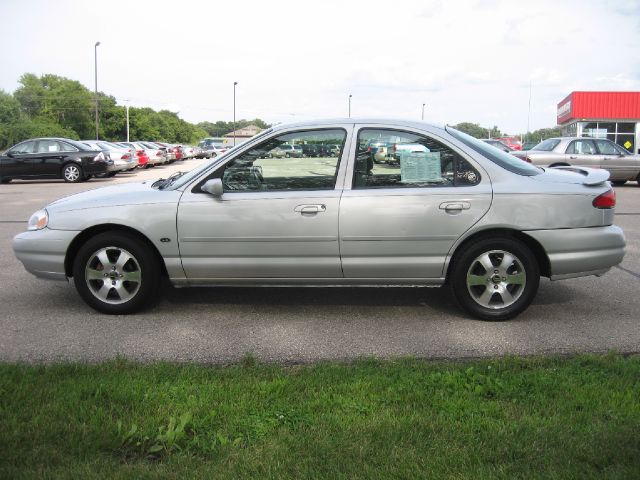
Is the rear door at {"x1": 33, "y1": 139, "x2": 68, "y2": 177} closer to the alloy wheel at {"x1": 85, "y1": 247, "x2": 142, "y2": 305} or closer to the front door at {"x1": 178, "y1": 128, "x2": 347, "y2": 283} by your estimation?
the alloy wheel at {"x1": 85, "y1": 247, "x2": 142, "y2": 305}

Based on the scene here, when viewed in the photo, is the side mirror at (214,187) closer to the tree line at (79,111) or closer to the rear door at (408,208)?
the rear door at (408,208)

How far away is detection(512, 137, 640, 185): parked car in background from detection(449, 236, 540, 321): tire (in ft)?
45.7

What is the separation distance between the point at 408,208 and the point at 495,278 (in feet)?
2.95

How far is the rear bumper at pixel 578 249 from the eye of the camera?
516cm

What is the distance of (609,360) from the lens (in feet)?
13.7

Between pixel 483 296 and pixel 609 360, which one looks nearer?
pixel 609 360

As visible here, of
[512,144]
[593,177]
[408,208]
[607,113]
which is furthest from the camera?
[607,113]

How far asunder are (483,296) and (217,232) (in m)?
2.18

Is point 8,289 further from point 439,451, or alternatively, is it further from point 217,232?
point 439,451

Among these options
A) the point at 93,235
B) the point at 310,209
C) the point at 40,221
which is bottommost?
the point at 93,235

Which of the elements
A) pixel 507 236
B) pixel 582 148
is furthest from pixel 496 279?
pixel 582 148

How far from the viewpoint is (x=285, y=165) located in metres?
5.40

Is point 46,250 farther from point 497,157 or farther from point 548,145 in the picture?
point 548,145

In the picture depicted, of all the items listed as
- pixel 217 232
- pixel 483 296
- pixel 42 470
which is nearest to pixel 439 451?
pixel 42 470
